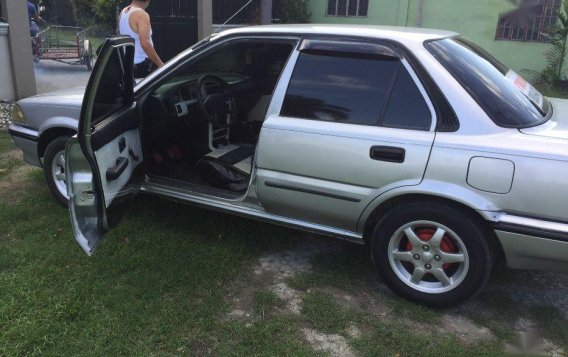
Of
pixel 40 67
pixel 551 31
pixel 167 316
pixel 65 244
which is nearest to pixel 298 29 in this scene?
pixel 167 316

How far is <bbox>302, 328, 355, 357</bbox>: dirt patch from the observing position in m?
2.67

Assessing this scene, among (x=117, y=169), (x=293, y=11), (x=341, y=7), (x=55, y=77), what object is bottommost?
(x=55, y=77)

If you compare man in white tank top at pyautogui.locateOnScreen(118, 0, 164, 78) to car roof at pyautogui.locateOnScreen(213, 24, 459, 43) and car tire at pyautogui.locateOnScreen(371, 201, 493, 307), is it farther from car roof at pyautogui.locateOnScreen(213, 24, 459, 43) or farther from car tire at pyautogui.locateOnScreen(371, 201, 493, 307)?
car tire at pyautogui.locateOnScreen(371, 201, 493, 307)

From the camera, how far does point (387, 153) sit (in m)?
2.87

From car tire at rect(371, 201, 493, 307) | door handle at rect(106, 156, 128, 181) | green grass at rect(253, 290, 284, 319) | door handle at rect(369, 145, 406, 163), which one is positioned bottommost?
green grass at rect(253, 290, 284, 319)

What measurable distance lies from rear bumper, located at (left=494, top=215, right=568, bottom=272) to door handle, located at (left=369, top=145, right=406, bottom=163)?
617mm

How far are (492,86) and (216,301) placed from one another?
2.07 m

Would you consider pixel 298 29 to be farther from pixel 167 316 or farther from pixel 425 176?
pixel 167 316

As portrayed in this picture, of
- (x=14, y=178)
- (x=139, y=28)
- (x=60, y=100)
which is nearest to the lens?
(x=60, y=100)

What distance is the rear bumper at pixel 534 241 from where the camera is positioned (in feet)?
8.42

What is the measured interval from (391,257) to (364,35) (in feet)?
4.44

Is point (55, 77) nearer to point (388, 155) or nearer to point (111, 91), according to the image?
point (111, 91)

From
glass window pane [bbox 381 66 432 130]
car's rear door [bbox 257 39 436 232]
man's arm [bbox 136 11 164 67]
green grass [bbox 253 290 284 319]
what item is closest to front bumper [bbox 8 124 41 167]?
man's arm [bbox 136 11 164 67]

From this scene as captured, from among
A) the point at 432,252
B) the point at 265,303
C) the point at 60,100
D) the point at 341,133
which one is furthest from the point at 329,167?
the point at 60,100
